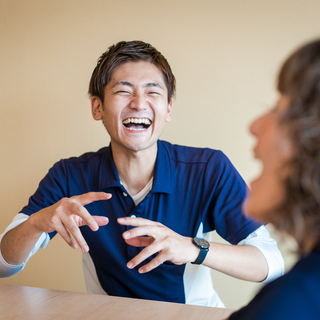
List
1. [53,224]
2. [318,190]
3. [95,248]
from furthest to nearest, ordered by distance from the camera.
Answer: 1. [95,248]
2. [53,224]
3. [318,190]

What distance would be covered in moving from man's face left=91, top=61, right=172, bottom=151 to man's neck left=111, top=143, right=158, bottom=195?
0.04m

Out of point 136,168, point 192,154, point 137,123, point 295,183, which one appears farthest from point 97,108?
point 295,183

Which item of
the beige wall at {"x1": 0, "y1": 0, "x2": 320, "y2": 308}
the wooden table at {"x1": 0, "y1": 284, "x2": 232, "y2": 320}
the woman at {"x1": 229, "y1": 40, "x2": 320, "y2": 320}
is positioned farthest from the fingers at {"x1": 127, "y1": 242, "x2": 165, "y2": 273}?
the beige wall at {"x1": 0, "y1": 0, "x2": 320, "y2": 308}

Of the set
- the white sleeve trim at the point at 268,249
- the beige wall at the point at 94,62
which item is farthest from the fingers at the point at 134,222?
the beige wall at the point at 94,62

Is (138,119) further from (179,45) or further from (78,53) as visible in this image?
(78,53)

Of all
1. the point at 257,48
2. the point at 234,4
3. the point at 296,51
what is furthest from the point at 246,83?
the point at 296,51

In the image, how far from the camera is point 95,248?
1.25 meters

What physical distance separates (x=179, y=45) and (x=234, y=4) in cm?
33

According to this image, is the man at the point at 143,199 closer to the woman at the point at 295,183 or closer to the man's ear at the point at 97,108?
the man's ear at the point at 97,108

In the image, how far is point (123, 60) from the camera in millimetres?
1351

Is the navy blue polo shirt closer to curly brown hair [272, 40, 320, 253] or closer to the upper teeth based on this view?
the upper teeth

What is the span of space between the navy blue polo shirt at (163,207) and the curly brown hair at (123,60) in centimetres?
34

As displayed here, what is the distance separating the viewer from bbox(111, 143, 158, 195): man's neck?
1.32m

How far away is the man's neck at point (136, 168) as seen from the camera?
132cm
